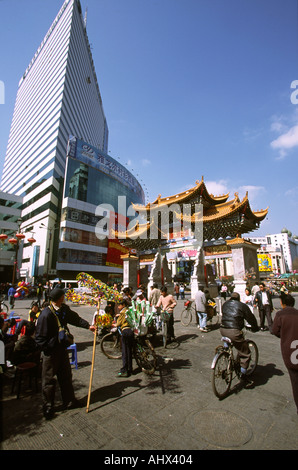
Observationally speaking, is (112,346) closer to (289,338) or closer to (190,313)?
(190,313)

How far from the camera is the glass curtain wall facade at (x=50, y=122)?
4275 centimetres

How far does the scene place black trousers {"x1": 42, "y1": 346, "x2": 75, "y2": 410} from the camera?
3275 millimetres

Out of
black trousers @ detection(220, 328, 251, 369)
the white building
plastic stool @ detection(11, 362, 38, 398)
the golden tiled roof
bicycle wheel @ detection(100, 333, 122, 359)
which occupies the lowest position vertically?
bicycle wheel @ detection(100, 333, 122, 359)

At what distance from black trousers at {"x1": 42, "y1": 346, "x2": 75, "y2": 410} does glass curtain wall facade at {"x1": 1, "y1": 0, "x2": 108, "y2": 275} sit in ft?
109

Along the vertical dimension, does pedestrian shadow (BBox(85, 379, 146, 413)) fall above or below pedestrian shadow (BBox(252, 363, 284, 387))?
below

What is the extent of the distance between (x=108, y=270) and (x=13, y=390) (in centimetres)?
4220

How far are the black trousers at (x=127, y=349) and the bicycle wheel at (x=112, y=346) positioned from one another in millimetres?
1375

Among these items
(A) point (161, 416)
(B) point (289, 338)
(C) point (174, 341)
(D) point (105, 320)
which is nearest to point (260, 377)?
(B) point (289, 338)

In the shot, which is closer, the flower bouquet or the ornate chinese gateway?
the flower bouquet

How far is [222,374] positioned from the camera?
3838 mm

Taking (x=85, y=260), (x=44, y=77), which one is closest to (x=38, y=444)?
(x=85, y=260)

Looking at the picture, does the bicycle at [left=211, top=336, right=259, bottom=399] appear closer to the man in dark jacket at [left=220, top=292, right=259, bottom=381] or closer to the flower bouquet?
the man in dark jacket at [left=220, top=292, right=259, bottom=381]

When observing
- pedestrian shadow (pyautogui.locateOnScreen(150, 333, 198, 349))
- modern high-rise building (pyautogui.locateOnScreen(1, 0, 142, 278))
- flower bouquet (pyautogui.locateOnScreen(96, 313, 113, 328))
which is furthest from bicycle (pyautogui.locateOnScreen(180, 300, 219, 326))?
modern high-rise building (pyautogui.locateOnScreen(1, 0, 142, 278))
